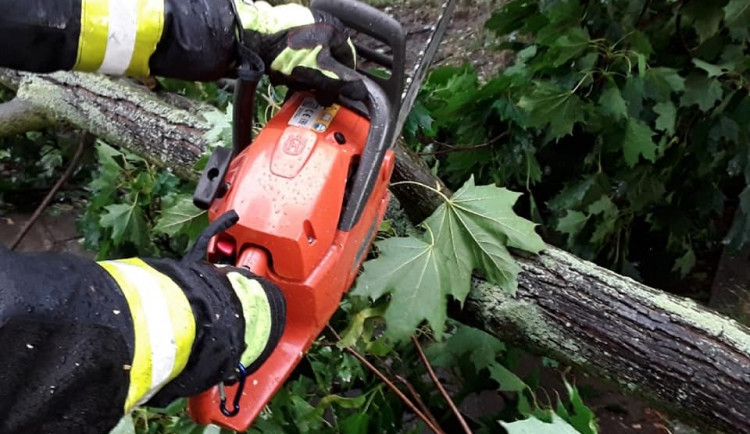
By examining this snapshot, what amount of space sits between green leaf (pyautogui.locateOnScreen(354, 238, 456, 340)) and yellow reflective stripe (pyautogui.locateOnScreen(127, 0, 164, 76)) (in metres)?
0.52

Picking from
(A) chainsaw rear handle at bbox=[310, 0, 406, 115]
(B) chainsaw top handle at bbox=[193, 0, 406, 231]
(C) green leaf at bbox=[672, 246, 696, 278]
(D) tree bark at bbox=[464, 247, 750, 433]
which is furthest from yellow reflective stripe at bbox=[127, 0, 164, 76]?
(C) green leaf at bbox=[672, 246, 696, 278]

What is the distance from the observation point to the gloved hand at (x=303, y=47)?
1.23 m

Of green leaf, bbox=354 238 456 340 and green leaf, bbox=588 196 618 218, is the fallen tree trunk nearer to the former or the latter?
green leaf, bbox=354 238 456 340

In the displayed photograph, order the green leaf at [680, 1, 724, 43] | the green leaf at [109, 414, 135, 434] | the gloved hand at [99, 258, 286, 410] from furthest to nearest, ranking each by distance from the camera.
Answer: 1. the green leaf at [680, 1, 724, 43]
2. the green leaf at [109, 414, 135, 434]
3. the gloved hand at [99, 258, 286, 410]

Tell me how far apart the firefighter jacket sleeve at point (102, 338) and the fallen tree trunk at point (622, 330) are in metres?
0.68

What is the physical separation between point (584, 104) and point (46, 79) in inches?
61.9

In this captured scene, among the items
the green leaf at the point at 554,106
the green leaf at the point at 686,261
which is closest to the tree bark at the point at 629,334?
the green leaf at the point at 554,106

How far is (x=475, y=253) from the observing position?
1.38 metres

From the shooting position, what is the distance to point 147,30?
1127 millimetres

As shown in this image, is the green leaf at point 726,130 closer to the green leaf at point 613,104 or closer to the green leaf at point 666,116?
the green leaf at point 666,116

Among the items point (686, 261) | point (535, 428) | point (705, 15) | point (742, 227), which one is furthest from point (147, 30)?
point (686, 261)

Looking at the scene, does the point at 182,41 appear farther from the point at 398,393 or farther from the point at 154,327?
the point at 398,393

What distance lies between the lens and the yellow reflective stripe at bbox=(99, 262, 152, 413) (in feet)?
2.52

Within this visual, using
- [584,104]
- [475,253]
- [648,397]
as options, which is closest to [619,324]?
[648,397]
